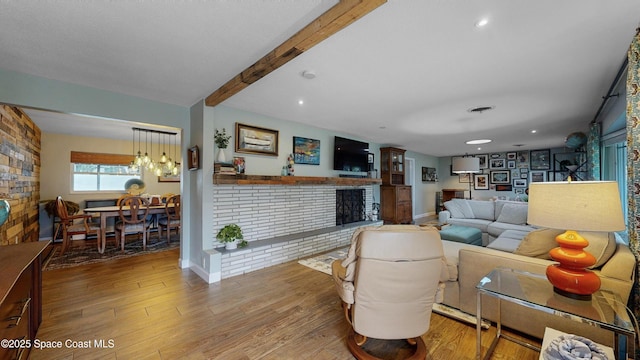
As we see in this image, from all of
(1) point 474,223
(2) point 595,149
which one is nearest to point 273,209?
Result: (1) point 474,223

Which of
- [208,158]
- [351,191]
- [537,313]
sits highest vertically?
[208,158]

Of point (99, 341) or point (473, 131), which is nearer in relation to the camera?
point (99, 341)

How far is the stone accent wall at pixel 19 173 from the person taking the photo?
9.73 feet

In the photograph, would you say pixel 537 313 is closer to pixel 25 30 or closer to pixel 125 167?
pixel 25 30

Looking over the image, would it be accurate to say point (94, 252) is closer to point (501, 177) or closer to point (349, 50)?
point (349, 50)

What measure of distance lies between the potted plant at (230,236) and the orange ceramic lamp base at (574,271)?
10.3 ft

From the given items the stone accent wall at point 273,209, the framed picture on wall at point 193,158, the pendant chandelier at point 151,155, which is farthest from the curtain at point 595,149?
the pendant chandelier at point 151,155

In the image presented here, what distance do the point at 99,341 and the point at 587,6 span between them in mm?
4111

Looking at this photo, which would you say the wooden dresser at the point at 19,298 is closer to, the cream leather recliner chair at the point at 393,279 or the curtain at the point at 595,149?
the cream leather recliner chair at the point at 393,279

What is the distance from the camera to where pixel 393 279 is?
148 cm

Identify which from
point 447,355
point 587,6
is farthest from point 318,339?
point 587,6

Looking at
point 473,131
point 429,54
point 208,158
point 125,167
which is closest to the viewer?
point 429,54

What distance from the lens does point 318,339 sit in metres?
1.89

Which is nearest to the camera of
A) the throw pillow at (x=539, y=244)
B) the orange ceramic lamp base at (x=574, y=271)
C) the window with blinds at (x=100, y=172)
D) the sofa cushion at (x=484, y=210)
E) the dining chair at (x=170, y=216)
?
the orange ceramic lamp base at (x=574, y=271)
